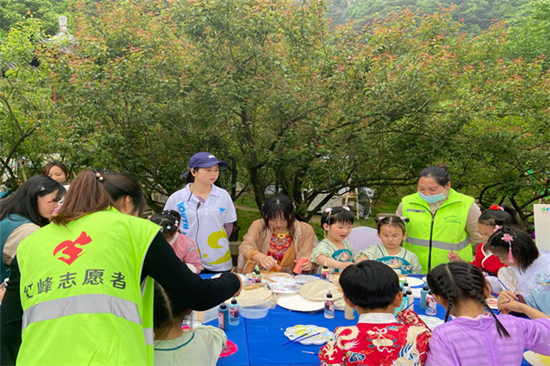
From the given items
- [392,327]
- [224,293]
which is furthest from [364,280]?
[224,293]

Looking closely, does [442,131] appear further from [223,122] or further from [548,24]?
[548,24]

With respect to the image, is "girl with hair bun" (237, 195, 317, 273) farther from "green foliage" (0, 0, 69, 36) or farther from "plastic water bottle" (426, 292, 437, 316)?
"green foliage" (0, 0, 69, 36)

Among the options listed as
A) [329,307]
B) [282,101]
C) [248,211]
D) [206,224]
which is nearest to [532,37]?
[248,211]

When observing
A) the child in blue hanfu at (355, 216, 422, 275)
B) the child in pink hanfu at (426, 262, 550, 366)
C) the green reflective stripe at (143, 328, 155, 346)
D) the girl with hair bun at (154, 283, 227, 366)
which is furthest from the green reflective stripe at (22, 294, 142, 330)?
the child in blue hanfu at (355, 216, 422, 275)

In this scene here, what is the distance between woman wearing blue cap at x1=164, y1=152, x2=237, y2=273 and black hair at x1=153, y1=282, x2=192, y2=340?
5.57 ft

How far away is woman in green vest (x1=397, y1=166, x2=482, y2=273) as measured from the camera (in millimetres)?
3133

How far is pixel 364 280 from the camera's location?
170 cm

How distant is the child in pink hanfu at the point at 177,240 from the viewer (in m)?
2.83

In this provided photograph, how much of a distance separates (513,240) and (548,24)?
1517cm

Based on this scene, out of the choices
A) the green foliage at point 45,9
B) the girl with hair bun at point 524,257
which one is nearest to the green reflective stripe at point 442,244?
the girl with hair bun at point 524,257

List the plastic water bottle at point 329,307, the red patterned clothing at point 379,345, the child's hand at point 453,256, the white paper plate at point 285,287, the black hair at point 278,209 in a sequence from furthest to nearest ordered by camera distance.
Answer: the black hair at point 278,209 < the child's hand at point 453,256 < the white paper plate at point 285,287 < the plastic water bottle at point 329,307 < the red patterned clothing at point 379,345

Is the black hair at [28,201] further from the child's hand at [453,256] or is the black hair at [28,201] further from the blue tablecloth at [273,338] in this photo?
the child's hand at [453,256]

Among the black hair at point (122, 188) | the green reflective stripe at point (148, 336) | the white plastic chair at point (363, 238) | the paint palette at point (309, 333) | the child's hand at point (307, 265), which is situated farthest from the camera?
the white plastic chair at point (363, 238)

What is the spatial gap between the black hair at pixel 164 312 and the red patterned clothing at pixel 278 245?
6.25 ft
